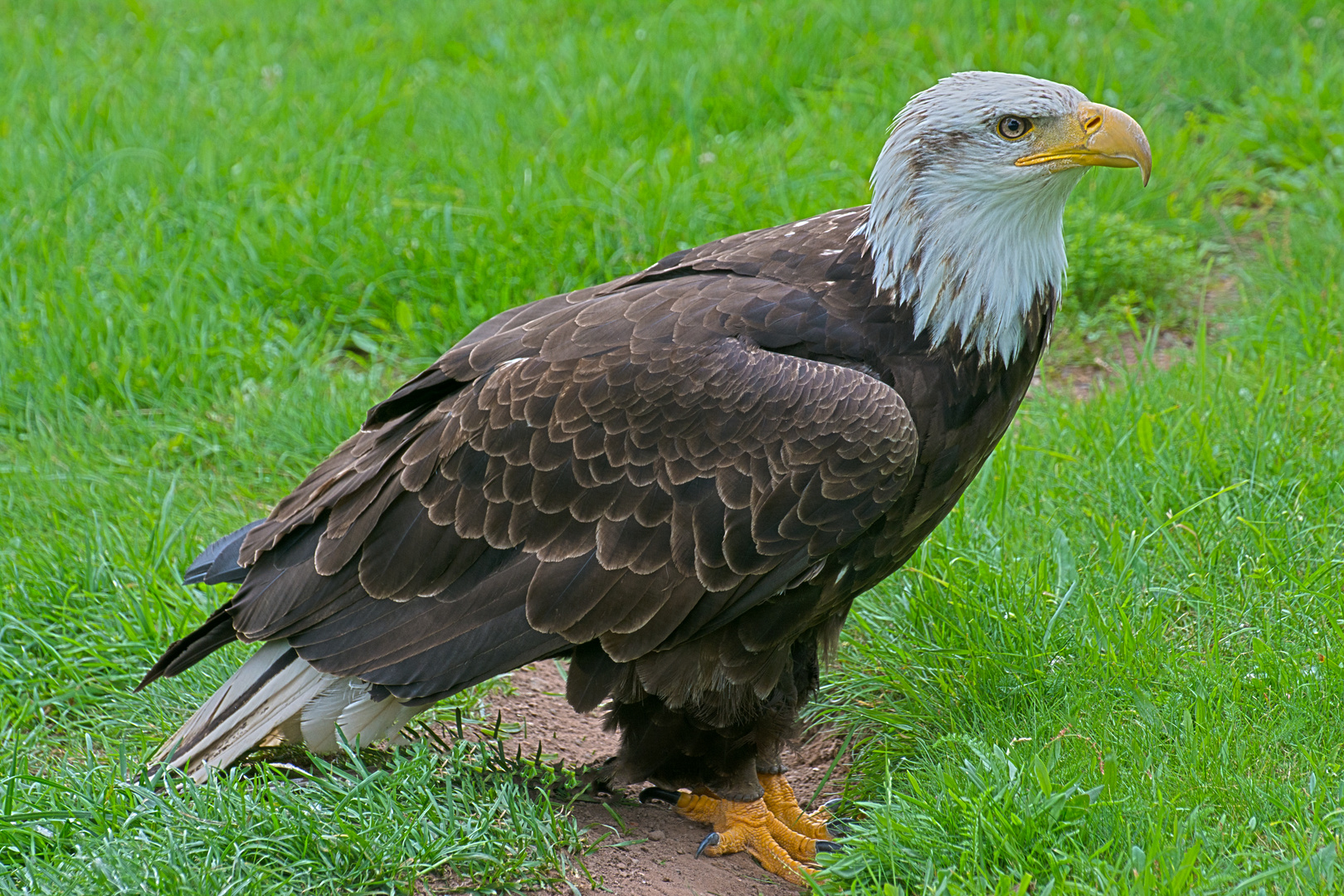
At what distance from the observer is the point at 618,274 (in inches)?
257

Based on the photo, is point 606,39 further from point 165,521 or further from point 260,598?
point 260,598

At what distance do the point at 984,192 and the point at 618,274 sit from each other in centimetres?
302

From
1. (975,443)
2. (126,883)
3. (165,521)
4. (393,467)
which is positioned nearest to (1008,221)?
(975,443)

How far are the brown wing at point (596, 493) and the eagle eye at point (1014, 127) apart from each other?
2.23ft

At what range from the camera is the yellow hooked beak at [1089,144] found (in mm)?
3658

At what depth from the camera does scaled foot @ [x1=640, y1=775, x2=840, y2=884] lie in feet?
13.9

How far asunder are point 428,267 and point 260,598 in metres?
2.77

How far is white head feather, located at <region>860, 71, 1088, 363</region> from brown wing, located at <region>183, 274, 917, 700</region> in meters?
0.30

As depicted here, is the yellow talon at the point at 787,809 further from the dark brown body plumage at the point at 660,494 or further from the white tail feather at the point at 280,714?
the white tail feather at the point at 280,714

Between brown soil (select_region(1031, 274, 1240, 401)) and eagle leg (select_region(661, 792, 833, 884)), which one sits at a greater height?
brown soil (select_region(1031, 274, 1240, 401))

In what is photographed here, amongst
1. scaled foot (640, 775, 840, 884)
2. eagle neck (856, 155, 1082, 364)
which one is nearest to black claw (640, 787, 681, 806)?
scaled foot (640, 775, 840, 884)

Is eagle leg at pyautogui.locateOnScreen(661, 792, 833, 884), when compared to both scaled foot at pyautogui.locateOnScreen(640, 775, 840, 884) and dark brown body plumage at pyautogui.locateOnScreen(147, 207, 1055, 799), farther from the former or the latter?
dark brown body plumage at pyautogui.locateOnScreen(147, 207, 1055, 799)

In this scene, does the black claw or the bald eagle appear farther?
the black claw

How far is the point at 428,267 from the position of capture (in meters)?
6.59
